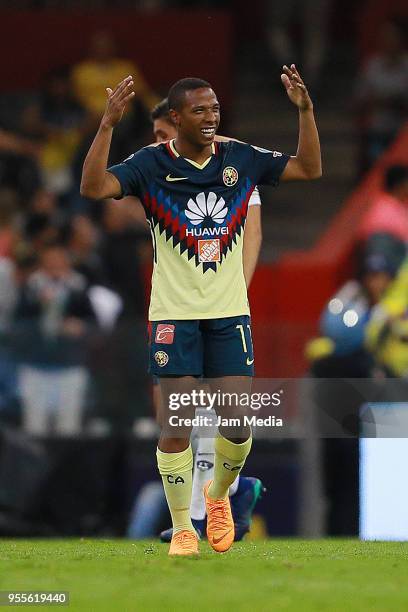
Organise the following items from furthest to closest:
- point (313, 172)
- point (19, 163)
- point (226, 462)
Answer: point (19, 163)
point (313, 172)
point (226, 462)

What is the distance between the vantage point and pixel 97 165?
8.10m

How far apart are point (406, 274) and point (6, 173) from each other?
5.15m

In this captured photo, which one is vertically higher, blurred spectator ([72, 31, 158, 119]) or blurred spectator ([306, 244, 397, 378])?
blurred spectator ([72, 31, 158, 119])

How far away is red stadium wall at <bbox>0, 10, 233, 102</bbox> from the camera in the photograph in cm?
1944

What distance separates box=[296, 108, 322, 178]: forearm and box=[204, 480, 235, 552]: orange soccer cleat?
1697mm

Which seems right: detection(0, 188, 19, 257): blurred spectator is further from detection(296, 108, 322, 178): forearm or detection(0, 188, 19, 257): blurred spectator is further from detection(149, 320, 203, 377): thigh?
detection(149, 320, 203, 377): thigh

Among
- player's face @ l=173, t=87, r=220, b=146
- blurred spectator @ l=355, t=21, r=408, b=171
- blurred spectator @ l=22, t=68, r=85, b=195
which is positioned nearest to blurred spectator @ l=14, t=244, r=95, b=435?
blurred spectator @ l=22, t=68, r=85, b=195

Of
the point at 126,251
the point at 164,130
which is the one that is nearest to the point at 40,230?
the point at 126,251

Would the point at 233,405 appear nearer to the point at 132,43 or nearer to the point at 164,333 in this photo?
the point at 164,333

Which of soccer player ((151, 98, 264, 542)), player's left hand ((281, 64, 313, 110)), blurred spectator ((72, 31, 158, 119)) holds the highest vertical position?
blurred spectator ((72, 31, 158, 119))

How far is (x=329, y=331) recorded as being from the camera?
515 inches

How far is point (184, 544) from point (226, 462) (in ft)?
1.56

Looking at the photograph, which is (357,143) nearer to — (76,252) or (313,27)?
(313,27)

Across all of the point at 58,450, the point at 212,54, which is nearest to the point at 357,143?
the point at 212,54
